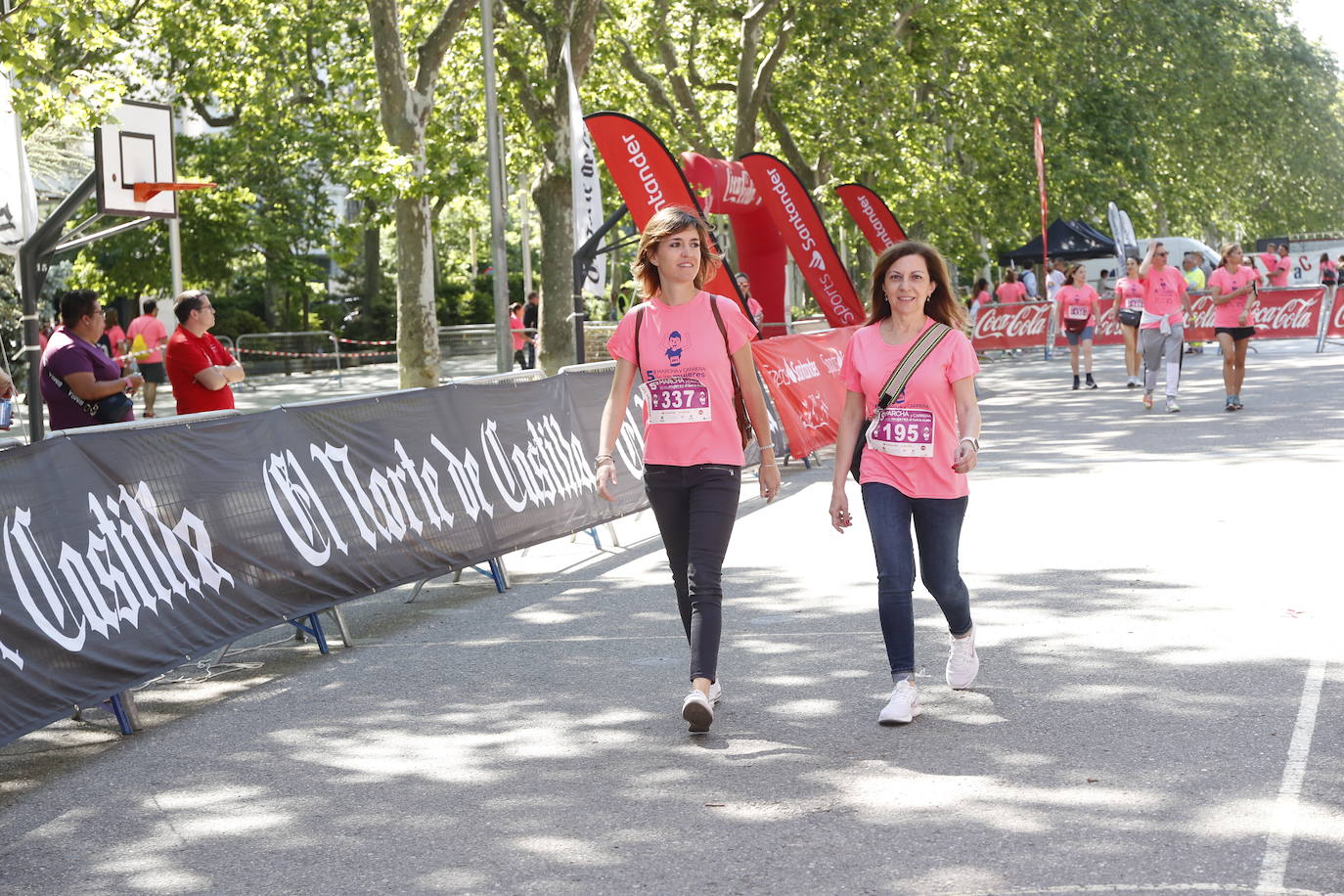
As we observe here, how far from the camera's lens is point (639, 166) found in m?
17.3

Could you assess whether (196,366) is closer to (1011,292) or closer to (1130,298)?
(1130,298)

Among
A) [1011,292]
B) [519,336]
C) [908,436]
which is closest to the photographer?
[908,436]

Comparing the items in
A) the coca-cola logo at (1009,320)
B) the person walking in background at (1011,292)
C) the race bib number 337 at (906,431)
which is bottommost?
the race bib number 337 at (906,431)

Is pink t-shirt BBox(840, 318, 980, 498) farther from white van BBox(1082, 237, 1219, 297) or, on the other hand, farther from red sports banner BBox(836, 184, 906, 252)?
white van BBox(1082, 237, 1219, 297)

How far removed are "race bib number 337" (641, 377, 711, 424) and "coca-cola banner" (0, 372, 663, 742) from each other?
7.60 ft

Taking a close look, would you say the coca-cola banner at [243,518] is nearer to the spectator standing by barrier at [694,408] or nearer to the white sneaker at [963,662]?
the spectator standing by barrier at [694,408]

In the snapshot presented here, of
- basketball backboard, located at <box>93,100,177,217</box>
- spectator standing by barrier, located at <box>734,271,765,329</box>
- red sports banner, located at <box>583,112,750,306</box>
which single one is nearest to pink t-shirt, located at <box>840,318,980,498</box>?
basketball backboard, located at <box>93,100,177,217</box>

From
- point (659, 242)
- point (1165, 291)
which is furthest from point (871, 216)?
point (659, 242)

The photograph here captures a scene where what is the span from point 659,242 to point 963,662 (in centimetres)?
205

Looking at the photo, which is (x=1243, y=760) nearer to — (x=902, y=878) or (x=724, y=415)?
(x=902, y=878)

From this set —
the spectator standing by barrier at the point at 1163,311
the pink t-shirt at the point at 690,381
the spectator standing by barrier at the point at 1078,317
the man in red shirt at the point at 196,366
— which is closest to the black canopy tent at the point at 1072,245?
the spectator standing by barrier at the point at 1078,317

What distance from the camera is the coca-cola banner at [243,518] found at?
6.46 m

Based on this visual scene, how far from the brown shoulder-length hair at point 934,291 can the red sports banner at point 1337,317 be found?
93.1 ft

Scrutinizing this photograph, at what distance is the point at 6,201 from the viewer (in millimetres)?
12289
